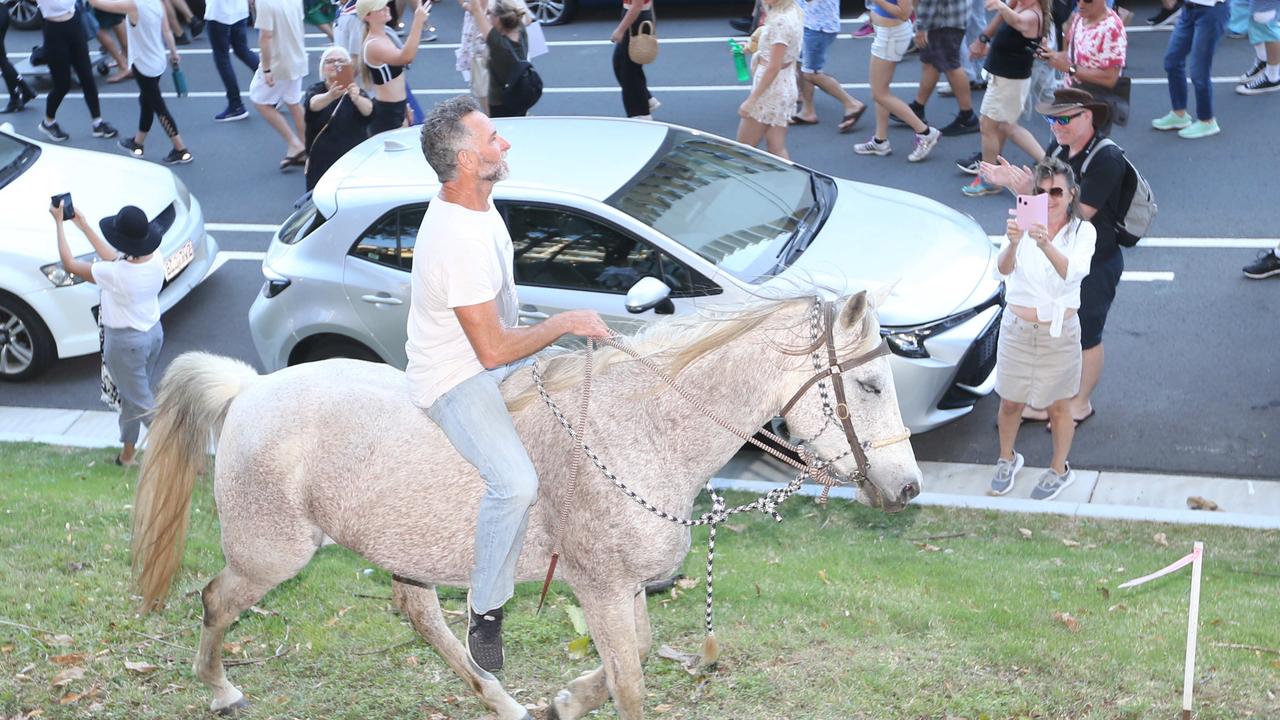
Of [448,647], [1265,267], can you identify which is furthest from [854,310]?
[1265,267]

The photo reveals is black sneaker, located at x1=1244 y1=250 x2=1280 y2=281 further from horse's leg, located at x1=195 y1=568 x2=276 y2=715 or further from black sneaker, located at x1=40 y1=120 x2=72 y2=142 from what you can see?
black sneaker, located at x1=40 y1=120 x2=72 y2=142

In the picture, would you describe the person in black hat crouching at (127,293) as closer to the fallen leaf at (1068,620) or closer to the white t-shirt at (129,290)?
the white t-shirt at (129,290)

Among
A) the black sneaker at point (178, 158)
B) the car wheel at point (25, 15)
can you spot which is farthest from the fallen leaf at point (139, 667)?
the car wheel at point (25, 15)

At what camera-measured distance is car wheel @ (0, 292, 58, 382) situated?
10695 millimetres

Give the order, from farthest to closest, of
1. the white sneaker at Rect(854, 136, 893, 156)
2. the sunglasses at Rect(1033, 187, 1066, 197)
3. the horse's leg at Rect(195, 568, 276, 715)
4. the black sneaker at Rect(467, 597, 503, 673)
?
the white sneaker at Rect(854, 136, 893, 156) < the sunglasses at Rect(1033, 187, 1066, 197) < the horse's leg at Rect(195, 568, 276, 715) < the black sneaker at Rect(467, 597, 503, 673)

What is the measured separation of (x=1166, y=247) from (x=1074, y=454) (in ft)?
10.3

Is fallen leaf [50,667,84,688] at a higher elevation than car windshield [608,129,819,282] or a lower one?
lower

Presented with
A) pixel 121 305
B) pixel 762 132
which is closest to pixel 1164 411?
pixel 762 132

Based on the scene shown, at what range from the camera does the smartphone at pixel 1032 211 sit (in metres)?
7.28

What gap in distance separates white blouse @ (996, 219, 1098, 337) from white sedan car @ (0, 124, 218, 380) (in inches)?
231

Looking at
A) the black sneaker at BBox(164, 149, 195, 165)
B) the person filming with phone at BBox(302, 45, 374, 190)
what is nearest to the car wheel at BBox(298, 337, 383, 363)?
the person filming with phone at BBox(302, 45, 374, 190)

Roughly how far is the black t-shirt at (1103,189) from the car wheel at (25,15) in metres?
18.2

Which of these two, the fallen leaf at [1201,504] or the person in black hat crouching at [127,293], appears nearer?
the fallen leaf at [1201,504]

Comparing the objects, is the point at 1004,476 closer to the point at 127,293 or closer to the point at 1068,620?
the point at 1068,620
